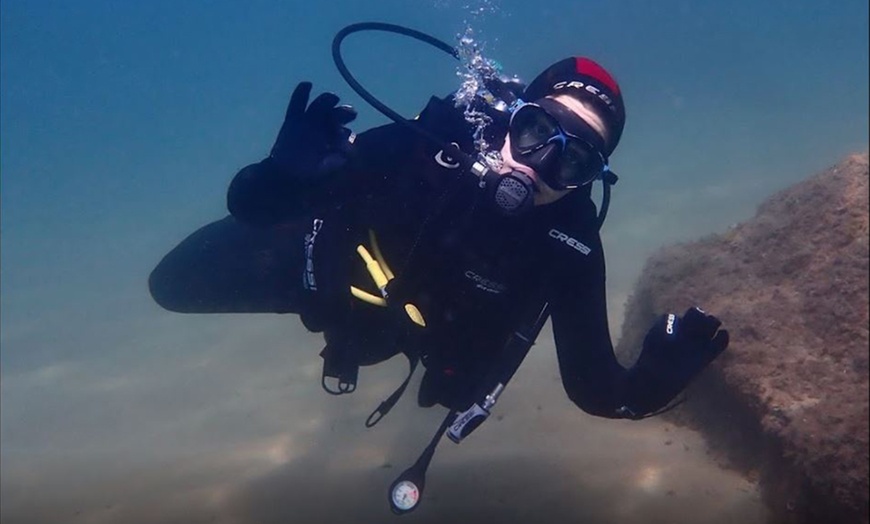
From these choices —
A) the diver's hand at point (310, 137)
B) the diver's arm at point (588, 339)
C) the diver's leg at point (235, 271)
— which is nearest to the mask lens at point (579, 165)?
the diver's arm at point (588, 339)

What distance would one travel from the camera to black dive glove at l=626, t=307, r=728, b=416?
301 cm

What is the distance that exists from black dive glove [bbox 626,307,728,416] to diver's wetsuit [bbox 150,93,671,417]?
0.16m

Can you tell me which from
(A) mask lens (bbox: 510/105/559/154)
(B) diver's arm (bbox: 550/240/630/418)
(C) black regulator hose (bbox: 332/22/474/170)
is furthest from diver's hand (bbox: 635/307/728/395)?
(C) black regulator hose (bbox: 332/22/474/170)

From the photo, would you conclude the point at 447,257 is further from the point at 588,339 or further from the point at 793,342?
the point at 793,342

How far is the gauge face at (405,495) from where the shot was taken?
3.19 m

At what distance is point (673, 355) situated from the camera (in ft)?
10.2

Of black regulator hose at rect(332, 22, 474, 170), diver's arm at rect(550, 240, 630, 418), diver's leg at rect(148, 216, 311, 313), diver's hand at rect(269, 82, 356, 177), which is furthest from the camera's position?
diver's leg at rect(148, 216, 311, 313)

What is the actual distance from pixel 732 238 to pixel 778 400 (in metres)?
Result: 1.87

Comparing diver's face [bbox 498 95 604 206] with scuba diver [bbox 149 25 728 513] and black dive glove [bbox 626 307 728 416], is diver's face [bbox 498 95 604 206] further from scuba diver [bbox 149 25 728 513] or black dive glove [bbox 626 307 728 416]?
black dive glove [bbox 626 307 728 416]

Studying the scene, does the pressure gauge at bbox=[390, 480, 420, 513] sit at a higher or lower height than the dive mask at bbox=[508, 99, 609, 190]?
lower

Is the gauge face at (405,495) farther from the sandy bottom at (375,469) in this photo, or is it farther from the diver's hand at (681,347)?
the diver's hand at (681,347)

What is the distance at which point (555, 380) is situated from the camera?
5676 millimetres

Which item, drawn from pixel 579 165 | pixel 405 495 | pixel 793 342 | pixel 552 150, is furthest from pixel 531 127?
pixel 405 495

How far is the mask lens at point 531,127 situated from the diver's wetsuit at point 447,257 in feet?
1.04
